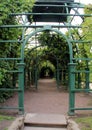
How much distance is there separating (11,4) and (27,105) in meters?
4.39

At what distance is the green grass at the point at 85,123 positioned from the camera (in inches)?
334

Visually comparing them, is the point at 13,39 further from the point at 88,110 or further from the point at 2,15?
the point at 88,110

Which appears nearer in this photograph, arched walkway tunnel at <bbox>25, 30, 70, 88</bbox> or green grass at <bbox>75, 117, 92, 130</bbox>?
green grass at <bbox>75, 117, 92, 130</bbox>

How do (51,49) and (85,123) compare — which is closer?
(85,123)

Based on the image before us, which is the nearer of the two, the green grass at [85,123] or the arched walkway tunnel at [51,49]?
the green grass at [85,123]

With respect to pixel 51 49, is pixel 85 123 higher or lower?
lower

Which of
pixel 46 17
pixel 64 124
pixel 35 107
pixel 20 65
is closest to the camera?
pixel 64 124

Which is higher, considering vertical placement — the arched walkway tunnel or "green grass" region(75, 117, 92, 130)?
the arched walkway tunnel

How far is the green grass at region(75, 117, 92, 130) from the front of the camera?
27.8 feet

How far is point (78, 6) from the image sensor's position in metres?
13.1

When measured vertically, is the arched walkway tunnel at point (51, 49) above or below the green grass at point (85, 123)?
above

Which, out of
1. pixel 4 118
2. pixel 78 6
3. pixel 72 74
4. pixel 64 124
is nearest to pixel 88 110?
pixel 72 74

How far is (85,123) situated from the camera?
29.7ft

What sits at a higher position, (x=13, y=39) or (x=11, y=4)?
(x=11, y=4)
